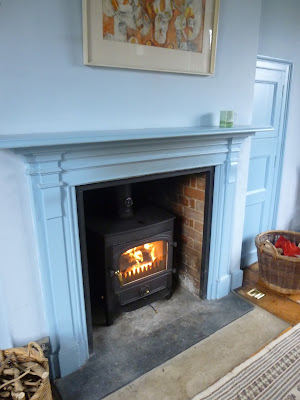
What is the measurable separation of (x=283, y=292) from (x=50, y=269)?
1.86m

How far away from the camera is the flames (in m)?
2.09

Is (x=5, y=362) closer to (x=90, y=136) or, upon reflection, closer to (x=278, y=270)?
(x=90, y=136)

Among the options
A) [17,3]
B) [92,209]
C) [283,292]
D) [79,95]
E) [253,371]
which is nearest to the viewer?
[17,3]

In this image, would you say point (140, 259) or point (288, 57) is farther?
point (288, 57)

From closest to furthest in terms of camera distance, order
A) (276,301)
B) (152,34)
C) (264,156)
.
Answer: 1. (152,34)
2. (276,301)
3. (264,156)

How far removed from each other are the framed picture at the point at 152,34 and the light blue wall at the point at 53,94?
0.05 meters

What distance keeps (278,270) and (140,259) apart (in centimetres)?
111

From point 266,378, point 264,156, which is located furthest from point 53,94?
point 264,156

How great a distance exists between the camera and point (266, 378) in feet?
5.46

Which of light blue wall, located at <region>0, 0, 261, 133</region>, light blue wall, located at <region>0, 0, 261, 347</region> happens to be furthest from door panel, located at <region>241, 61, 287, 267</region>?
light blue wall, located at <region>0, 0, 261, 347</region>

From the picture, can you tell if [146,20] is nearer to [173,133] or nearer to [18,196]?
[173,133]

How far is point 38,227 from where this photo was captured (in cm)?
147

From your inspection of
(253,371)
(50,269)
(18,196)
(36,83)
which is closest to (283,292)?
(253,371)

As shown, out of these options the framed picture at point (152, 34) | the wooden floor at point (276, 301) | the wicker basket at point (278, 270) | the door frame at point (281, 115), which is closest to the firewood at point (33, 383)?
the framed picture at point (152, 34)
